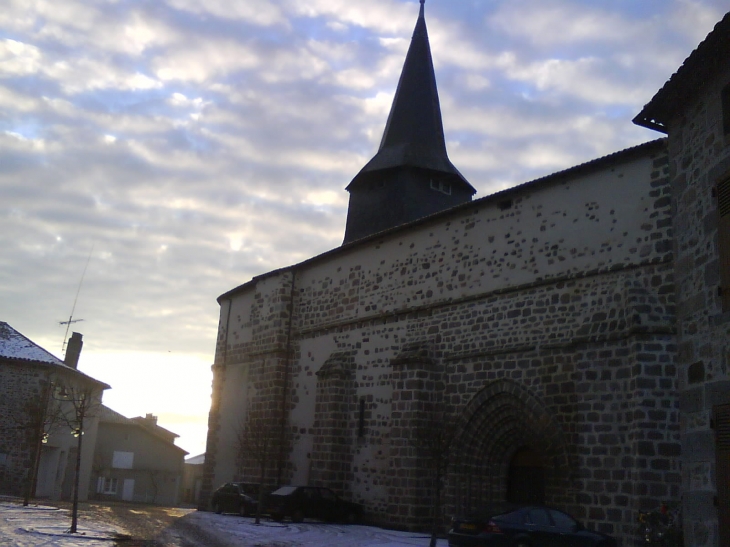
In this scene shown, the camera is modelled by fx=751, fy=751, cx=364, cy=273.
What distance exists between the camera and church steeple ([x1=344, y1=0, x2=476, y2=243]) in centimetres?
2583

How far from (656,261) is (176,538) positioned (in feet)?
35.1

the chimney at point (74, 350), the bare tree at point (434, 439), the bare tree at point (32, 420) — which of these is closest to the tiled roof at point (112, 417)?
the chimney at point (74, 350)

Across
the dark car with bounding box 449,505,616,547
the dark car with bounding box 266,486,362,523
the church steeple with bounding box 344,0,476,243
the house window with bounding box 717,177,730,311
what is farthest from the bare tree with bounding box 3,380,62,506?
the house window with bounding box 717,177,730,311

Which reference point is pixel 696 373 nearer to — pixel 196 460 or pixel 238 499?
pixel 238 499

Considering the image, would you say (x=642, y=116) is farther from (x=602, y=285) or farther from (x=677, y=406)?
(x=677, y=406)

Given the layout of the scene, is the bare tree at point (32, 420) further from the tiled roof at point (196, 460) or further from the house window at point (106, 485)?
the tiled roof at point (196, 460)

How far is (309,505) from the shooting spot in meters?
18.6

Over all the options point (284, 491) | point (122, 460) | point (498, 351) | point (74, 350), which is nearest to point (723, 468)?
point (498, 351)

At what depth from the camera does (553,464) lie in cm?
1428

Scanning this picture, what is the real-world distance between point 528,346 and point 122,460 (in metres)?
37.0

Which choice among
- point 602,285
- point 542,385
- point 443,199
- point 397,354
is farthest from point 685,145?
point 443,199

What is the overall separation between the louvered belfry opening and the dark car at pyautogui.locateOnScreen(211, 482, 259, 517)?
42.0 feet

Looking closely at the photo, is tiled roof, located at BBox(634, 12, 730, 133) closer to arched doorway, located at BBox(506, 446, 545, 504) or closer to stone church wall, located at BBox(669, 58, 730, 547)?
stone church wall, located at BBox(669, 58, 730, 547)

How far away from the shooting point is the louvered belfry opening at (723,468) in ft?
33.6
